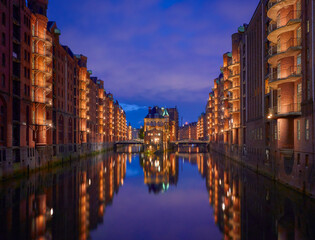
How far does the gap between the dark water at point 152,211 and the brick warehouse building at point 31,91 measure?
895 cm

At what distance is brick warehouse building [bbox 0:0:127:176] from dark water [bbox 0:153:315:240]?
895cm

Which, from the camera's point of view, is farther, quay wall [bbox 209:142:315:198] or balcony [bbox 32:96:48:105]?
balcony [bbox 32:96:48:105]

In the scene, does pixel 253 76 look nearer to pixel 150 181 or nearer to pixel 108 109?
pixel 150 181

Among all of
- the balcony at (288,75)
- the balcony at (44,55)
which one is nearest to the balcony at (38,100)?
the balcony at (44,55)

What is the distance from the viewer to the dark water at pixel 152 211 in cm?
1792

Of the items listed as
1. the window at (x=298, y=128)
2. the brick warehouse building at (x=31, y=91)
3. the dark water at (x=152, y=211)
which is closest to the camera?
the dark water at (x=152, y=211)

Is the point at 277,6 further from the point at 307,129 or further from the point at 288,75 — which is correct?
the point at 307,129

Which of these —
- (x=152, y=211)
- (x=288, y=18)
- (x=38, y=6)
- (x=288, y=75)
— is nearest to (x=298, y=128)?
(x=288, y=75)

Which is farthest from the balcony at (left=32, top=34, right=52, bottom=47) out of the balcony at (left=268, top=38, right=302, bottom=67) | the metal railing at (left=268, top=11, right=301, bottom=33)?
the metal railing at (left=268, top=11, right=301, bottom=33)

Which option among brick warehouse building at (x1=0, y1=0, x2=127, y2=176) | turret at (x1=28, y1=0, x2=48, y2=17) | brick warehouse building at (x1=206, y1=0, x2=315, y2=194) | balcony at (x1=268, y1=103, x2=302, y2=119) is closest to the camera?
brick warehouse building at (x1=206, y1=0, x2=315, y2=194)

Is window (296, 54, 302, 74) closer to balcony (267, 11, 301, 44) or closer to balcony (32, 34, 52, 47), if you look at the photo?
balcony (267, 11, 301, 44)

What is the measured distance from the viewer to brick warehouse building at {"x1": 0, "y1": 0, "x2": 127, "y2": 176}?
39344 mm

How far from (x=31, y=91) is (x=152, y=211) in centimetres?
3424

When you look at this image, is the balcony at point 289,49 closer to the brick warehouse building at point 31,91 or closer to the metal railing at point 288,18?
the metal railing at point 288,18
